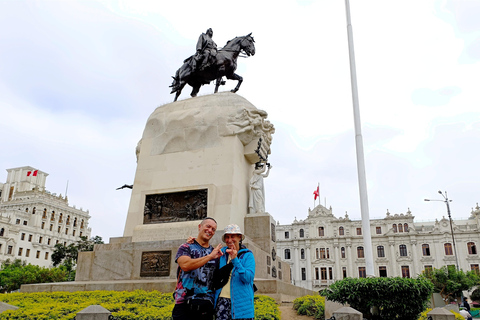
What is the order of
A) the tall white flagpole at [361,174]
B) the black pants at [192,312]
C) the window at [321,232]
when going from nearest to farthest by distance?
the black pants at [192,312] < the tall white flagpole at [361,174] < the window at [321,232]

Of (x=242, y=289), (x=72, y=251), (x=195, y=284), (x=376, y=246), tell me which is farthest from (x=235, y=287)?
(x=376, y=246)

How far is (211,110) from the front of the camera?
13.7 meters

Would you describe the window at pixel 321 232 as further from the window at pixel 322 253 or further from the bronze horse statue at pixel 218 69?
the bronze horse statue at pixel 218 69

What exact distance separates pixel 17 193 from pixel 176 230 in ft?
268

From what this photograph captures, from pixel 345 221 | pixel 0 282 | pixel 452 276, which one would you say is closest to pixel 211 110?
pixel 452 276

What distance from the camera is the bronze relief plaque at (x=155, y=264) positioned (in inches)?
419

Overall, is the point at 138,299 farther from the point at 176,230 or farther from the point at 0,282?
the point at 0,282

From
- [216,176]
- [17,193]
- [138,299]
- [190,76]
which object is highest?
[17,193]

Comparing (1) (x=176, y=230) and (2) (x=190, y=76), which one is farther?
(2) (x=190, y=76)

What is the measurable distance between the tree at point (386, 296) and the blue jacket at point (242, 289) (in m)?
5.05

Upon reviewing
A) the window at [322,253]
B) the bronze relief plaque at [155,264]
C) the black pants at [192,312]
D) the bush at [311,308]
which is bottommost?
the bush at [311,308]

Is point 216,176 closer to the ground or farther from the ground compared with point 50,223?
closer to the ground

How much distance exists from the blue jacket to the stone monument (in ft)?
20.8

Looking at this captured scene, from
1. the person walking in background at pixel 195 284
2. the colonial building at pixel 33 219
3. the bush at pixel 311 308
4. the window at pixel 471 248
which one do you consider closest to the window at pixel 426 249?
the window at pixel 471 248
